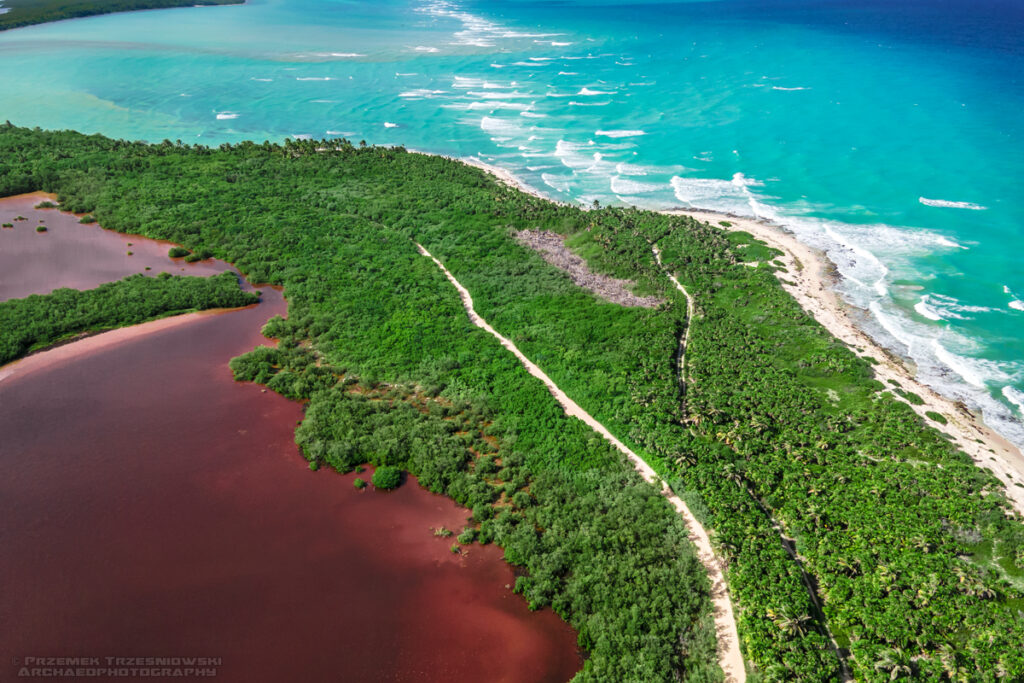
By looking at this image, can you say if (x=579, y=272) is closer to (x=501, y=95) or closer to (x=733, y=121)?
(x=733, y=121)

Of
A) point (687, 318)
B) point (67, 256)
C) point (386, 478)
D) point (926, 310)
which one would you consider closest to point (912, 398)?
point (926, 310)

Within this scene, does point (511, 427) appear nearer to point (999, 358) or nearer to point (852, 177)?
point (999, 358)

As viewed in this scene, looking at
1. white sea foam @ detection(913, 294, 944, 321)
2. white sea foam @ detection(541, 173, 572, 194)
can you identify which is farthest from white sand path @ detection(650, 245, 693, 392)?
white sea foam @ detection(541, 173, 572, 194)

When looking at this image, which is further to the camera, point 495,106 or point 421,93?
point 421,93

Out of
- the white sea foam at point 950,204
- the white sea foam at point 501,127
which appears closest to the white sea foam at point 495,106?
the white sea foam at point 501,127

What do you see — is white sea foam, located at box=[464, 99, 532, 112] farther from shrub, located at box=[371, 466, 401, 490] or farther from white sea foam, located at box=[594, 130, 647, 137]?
shrub, located at box=[371, 466, 401, 490]

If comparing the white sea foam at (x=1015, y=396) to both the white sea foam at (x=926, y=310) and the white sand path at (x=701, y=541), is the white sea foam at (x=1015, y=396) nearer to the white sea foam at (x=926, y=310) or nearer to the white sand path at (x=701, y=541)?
the white sea foam at (x=926, y=310)

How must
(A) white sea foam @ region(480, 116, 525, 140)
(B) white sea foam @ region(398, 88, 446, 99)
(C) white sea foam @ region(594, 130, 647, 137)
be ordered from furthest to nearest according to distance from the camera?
1. (B) white sea foam @ region(398, 88, 446, 99)
2. (A) white sea foam @ region(480, 116, 525, 140)
3. (C) white sea foam @ region(594, 130, 647, 137)
